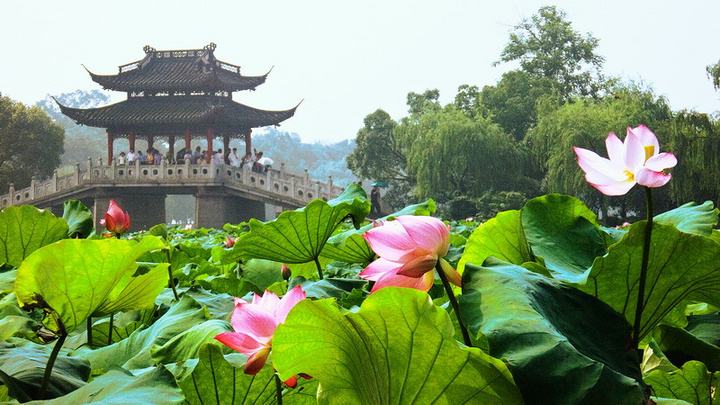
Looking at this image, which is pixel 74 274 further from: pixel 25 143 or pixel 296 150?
pixel 296 150

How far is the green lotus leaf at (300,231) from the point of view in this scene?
0.97 meters

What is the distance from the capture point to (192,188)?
16.8m

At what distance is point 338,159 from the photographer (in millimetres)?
64562

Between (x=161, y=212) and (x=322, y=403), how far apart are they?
63.3 feet

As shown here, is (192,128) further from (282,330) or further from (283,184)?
(282,330)

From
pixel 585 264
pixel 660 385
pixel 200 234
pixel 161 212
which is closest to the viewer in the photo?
pixel 660 385

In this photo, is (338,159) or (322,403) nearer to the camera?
(322,403)

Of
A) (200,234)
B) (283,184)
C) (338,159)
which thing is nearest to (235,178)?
(283,184)

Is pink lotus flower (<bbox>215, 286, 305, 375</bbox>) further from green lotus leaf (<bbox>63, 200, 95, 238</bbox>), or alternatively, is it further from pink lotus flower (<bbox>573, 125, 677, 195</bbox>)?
green lotus leaf (<bbox>63, 200, 95, 238</bbox>)

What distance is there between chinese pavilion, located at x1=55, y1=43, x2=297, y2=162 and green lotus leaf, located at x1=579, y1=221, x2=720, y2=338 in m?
16.6

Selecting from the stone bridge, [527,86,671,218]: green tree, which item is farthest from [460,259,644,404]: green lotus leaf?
the stone bridge

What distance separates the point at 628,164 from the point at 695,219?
0.23 metres

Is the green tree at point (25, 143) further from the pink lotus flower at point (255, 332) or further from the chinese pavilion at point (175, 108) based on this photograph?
the pink lotus flower at point (255, 332)

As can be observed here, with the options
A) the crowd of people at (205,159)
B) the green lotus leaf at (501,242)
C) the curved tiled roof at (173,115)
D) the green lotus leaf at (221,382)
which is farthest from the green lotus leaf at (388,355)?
the curved tiled roof at (173,115)
